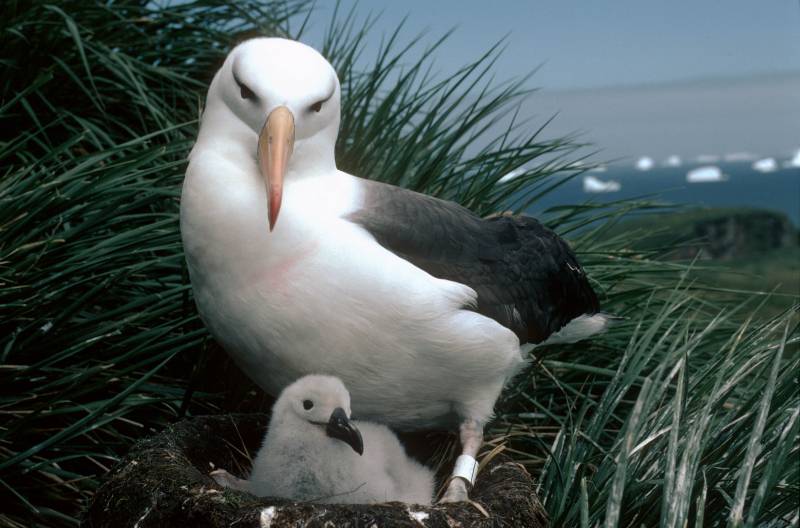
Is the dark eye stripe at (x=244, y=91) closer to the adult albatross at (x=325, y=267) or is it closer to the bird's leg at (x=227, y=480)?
the adult albatross at (x=325, y=267)

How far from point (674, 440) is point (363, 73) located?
247cm

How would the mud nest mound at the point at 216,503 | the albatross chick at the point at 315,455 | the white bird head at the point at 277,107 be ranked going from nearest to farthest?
the mud nest mound at the point at 216,503 → the white bird head at the point at 277,107 → the albatross chick at the point at 315,455

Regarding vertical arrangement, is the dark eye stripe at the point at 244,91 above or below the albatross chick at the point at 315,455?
above

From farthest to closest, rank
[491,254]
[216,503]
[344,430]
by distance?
[491,254] < [344,430] < [216,503]

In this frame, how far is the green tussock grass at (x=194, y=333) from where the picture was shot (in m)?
2.27

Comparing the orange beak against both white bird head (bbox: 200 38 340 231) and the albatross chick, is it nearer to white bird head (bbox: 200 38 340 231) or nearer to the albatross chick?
white bird head (bbox: 200 38 340 231)

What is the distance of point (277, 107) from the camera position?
1913 mm

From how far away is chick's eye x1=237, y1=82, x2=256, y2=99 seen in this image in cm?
199

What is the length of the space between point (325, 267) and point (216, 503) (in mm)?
512

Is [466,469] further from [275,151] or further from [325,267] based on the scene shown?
[275,151]

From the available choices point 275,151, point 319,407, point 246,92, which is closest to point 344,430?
point 319,407

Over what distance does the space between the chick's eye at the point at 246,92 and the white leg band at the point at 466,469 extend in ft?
3.07

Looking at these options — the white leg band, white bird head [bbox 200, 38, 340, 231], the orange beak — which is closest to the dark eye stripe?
white bird head [bbox 200, 38, 340, 231]

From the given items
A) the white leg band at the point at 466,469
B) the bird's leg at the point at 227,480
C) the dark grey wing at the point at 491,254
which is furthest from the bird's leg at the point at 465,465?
the bird's leg at the point at 227,480
